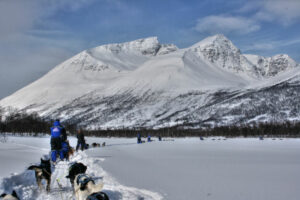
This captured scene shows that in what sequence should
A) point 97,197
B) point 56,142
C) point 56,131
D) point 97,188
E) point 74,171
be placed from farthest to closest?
point 56,131 → point 56,142 → point 74,171 → point 97,188 → point 97,197

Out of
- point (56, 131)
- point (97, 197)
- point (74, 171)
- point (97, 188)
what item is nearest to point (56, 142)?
point (56, 131)

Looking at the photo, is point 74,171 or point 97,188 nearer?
point 97,188

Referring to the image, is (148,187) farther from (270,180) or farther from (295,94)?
(295,94)

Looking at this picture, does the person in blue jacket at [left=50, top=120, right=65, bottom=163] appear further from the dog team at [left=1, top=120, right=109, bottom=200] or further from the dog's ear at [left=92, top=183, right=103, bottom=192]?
the dog's ear at [left=92, top=183, right=103, bottom=192]

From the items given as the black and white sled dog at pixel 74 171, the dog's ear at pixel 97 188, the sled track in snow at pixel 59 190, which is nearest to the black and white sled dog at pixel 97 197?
the dog's ear at pixel 97 188

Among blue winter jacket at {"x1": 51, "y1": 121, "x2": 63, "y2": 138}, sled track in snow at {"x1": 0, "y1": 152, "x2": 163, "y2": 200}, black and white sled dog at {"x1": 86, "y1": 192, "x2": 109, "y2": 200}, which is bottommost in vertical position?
sled track in snow at {"x1": 0, "y1": 152, "x2": 163, "y2": 200}

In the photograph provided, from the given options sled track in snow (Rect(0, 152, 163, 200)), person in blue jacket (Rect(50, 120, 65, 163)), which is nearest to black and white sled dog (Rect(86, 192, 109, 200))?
sled track in snow (Rect(0, 152, 163, 200))

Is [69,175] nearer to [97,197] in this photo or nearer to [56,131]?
[97,197]

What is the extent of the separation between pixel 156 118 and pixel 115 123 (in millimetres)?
26666

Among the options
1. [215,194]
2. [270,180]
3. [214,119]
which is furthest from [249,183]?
[214,119]

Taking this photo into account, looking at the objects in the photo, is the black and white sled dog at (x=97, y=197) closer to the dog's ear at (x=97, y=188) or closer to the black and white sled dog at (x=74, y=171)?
→ the dog's ear at (x=97, y=188)

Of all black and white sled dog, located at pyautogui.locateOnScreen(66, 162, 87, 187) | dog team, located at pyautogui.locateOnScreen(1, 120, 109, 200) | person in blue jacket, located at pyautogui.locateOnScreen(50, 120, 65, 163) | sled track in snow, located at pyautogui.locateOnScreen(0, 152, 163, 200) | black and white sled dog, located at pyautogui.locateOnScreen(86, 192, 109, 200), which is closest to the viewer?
black and white sled dog, located at pyautogui.locateOnScreen(86, 192, 109, 200)

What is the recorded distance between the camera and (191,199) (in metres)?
7.15

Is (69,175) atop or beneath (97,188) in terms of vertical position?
beneath
